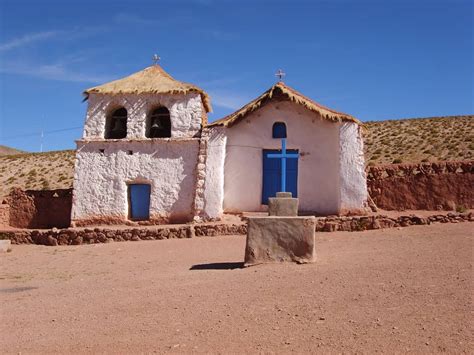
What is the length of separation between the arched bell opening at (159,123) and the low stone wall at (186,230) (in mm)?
4658

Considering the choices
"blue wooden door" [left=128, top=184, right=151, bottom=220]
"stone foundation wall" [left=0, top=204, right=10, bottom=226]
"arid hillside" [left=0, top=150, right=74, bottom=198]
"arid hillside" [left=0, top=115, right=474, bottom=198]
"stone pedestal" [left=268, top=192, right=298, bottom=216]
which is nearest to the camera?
"stone pedestal" [left=268, top=192, right=298, bottom=216]

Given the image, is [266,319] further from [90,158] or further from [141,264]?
[90,158]

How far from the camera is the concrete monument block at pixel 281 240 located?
8.89 metres

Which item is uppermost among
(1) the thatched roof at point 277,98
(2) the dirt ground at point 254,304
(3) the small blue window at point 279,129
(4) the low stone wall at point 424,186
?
(1) the thatched roof at point 277,98

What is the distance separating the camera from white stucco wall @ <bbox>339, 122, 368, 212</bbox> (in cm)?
1587

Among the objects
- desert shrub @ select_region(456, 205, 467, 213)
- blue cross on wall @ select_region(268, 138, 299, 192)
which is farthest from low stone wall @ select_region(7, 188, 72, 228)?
desert shrub @ select_region(456, 205, 467, 213)

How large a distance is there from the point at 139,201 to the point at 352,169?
753 centimetres

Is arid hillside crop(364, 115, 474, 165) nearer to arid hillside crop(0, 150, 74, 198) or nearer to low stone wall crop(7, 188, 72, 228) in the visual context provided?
low stone wall crop(7, 188, 72, 228)

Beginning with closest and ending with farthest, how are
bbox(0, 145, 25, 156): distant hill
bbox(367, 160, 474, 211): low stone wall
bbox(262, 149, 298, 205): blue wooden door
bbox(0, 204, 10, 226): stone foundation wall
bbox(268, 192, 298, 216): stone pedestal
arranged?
bbox(268, 192, 298, 216): stone pedestal < bbox(367, 160, 474, 211): low stone wall < bbox(262, 149, 298, 205): blue wooden door < bbox(0, 204, 10, 226): stone foundation wall < bbox(0, 145, 25, 156): distant hill

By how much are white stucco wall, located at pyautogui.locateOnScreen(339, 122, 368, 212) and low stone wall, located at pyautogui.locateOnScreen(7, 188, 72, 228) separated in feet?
34.6

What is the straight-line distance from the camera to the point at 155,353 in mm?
5090

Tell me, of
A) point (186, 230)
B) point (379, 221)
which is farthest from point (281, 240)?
point (186, 230)

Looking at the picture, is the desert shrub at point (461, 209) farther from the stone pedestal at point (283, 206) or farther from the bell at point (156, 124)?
the bell at point (156, 124)

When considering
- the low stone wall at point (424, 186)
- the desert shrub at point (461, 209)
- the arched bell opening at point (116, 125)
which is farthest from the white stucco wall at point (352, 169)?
the arched bell opening at point (116, 125)
